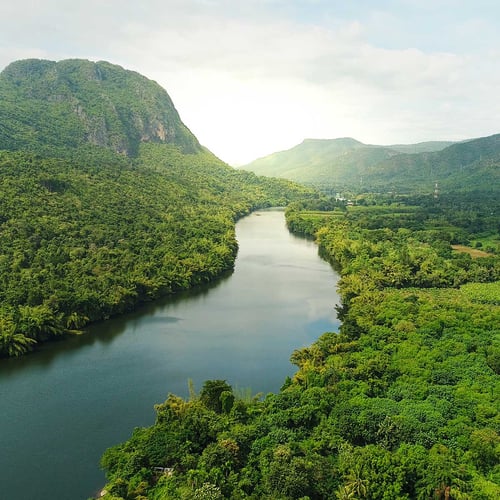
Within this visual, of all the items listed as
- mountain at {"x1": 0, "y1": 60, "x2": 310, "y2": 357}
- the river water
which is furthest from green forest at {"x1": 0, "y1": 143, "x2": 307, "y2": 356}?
the river water

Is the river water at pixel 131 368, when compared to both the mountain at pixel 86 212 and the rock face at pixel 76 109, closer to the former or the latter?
the mountain at pixel 86 212

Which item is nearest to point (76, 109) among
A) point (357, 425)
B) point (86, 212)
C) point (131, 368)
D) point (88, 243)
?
point (86, 212)

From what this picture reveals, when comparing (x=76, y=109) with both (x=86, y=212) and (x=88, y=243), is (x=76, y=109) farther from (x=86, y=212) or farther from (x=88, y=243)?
(x=88, y=243)

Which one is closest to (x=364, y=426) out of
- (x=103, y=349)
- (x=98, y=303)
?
(x=103, y=349)

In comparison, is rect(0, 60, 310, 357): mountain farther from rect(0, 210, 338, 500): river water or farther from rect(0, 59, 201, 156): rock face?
rect(0, 210, 338, 500): river water

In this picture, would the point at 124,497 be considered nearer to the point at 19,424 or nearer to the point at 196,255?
the point at 19,424
